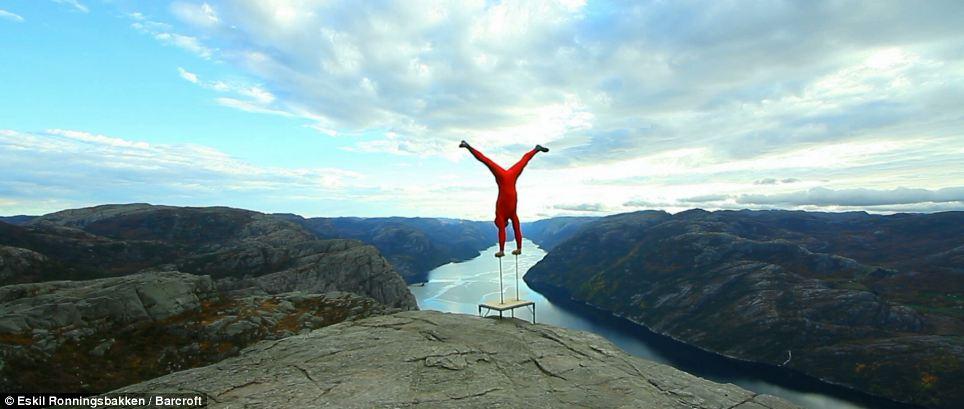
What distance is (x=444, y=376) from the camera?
1270 centimetres

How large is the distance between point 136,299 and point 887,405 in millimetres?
172470

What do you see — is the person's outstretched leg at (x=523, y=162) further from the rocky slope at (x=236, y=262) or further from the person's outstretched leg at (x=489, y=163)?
the rocky slope at (x=236, y=262)

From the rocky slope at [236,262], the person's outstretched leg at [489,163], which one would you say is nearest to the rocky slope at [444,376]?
the person's outstretched leg at [489,163]

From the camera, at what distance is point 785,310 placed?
544 feet

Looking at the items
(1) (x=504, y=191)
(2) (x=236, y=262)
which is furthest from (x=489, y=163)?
(2) (x=236, y=262)

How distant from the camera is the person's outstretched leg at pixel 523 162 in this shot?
18859mm

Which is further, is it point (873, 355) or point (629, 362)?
point (873, 355)

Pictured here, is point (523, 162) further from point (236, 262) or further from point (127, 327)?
point (236, 262)

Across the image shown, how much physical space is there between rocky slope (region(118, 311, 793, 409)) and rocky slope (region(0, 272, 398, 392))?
33.2 metres

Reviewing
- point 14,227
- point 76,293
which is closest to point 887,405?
point 76,293

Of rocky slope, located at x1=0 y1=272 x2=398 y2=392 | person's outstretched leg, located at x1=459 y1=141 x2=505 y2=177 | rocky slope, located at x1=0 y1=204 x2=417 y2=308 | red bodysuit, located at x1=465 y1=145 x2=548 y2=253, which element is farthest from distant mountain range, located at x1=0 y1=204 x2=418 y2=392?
person's outstretched leg, located at x1=459 y1=141 x2=505 y2=177

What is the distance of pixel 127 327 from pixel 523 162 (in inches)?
1930

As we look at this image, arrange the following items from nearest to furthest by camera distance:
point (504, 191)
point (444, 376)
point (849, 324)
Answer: point (444, 376) → point (504, 191) → point (849, 324)

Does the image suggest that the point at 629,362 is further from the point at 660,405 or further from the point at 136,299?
the point at 136,299
